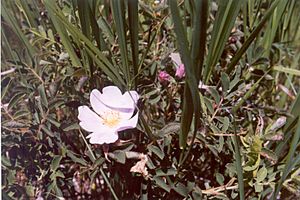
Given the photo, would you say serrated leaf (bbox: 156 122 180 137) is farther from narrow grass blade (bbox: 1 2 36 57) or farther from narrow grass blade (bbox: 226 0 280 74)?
narrow grass blade (bbox: 1 2 36 57)

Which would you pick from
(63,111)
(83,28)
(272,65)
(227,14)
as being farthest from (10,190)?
(272,65)

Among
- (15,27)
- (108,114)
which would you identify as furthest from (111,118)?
(15,27)

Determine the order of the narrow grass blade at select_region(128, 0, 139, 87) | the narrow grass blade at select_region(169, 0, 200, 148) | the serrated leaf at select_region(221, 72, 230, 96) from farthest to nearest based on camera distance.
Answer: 1. the serrated leaf at select_region(221, 72, 230, 96)
2. the narrow grass blade at select_region(128, 0, 139, 87)
3. the narrow grass blade at select_region(169, 0, 200, 148)

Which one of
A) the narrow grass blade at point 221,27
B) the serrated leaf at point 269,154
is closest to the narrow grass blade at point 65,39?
the narrow grass blade at point 221,27

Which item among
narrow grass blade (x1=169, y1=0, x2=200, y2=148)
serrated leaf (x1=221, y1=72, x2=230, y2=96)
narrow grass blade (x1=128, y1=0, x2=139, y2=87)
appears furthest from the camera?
serrated leaf (x1=221, y1=72, x2=230, y2=96)

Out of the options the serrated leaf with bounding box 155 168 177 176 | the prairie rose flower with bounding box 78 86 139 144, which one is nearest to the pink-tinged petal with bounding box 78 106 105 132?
the prairie rose flower with bounding box 78 86 139 144

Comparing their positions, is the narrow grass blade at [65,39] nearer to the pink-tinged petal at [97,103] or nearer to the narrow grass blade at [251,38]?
the pink-tinged petal at [97,103]
